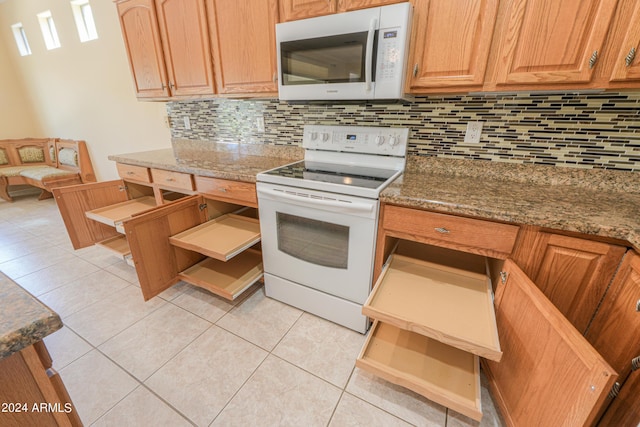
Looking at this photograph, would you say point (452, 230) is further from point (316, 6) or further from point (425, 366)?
point (316, 6)

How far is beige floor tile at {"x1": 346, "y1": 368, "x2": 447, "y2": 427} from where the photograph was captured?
1131 mm

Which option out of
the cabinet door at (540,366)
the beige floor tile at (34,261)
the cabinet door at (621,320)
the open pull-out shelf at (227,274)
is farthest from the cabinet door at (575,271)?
the beige floor tile at (34,261)

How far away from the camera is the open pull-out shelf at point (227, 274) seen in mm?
1649

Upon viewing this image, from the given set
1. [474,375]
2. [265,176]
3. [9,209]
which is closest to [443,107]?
[265,176]

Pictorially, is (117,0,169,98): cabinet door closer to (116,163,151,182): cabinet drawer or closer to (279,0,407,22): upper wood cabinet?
(116,163,151,182): cabinet drawer

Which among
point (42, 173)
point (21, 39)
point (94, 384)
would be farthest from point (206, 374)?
point (21, 39)

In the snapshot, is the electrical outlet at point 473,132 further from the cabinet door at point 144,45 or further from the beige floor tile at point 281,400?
the cabinet door at point 144,45

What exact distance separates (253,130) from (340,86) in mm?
1018

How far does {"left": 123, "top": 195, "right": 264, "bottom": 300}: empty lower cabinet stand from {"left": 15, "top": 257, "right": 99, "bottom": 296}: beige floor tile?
3.35ft

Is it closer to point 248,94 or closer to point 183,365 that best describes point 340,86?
point 248,94

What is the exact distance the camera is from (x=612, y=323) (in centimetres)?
87

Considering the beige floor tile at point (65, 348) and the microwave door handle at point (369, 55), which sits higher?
the microwave door handle at point (369, 55)

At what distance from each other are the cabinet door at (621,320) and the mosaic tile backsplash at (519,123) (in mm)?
657

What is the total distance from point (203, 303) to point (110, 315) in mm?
564
